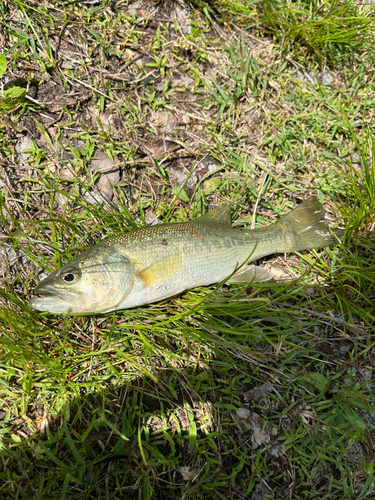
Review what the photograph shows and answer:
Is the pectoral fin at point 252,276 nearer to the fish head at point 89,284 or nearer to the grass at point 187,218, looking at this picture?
the grass at point 187,218

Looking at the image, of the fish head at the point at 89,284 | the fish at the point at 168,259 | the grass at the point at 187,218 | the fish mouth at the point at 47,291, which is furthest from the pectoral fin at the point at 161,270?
the fish mouth at the point at 47,291

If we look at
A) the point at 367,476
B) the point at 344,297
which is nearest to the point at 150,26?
the point at 344,297

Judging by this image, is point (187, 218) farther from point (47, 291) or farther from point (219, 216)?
point (47, 291)

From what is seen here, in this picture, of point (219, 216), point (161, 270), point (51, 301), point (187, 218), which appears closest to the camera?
point (51, 301)

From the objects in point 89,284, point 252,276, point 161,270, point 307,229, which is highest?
point 89,284

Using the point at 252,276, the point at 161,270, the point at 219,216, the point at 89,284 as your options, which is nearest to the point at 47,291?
the point at 89,284

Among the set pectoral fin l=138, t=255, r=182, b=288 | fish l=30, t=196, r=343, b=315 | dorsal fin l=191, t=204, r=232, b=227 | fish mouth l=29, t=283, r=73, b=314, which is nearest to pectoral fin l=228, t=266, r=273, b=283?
fish l=30, t=196, r=343, b=315

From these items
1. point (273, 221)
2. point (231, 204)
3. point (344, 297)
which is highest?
point (231, 204)

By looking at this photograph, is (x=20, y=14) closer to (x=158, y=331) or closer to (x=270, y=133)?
(x=270, y=133)
